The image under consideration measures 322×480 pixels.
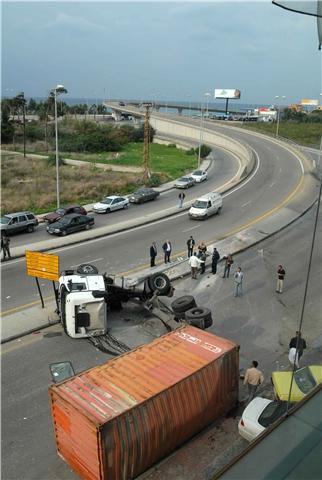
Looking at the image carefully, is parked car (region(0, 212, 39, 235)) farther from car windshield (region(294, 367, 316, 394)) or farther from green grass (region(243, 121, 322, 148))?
green grass (region(243, 121, 322, 148))

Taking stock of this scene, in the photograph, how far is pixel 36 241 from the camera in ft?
89.0

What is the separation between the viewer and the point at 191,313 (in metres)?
14.1

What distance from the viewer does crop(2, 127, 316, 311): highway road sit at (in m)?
20.1

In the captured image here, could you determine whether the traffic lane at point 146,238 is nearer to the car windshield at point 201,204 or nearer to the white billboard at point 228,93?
the car windshield at point 201,204

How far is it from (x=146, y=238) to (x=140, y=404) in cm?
1896

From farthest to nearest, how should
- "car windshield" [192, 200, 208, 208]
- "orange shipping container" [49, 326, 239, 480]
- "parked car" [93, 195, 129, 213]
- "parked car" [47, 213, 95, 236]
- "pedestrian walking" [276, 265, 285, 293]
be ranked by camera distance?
"parked car" [93, 195, 129, 213] < "car windshield" [192, 200, 208, 208] < "parked car" [47, 213, 95, 236] < "pedestrian walking" [276, 265, 285, 293] < "orange shipping container" [49, 326, 239, 480]

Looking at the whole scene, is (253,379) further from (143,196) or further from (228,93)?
(228,93)

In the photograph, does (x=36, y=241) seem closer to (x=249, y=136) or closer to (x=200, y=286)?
(x=200, y=286)

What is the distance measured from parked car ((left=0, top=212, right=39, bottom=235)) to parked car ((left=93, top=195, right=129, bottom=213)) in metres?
6.23

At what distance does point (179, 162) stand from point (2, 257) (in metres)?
43.5

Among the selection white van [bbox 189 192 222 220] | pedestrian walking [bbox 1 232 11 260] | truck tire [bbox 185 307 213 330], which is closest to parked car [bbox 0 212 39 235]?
pedestrian walking [bbox 1 232 11 260]

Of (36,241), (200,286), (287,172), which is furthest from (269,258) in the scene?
(287,172)

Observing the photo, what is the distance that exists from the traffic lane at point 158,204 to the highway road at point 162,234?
0.50 metres

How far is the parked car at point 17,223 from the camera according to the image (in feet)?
91.8
